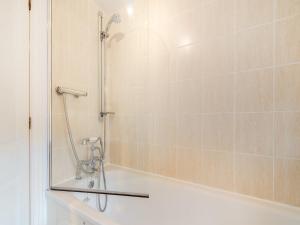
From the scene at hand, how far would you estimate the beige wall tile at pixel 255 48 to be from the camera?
1.05 meters

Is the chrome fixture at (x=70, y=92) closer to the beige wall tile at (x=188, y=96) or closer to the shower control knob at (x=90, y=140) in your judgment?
the shower control knob at (x=90, y=140)

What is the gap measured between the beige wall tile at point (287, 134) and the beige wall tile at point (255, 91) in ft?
0.28

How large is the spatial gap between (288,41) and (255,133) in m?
0.53

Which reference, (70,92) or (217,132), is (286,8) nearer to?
(217,132)

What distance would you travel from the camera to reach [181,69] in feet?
4.50

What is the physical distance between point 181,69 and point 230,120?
50 centimetres

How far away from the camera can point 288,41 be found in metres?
0.99

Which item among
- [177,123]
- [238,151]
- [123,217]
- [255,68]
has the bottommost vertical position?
[123,217]

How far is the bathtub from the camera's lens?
99cm

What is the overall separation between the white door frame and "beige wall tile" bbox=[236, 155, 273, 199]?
126cm

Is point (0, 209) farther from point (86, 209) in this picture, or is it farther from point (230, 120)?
point (230, 120)

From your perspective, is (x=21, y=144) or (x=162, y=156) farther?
(x=162, y=156)

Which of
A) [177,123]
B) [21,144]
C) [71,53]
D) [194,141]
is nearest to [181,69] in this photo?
[177,123]

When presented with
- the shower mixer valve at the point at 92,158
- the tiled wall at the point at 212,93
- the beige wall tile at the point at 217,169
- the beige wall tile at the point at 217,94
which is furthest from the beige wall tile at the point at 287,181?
the shower mixer valve at the point at 92,158
